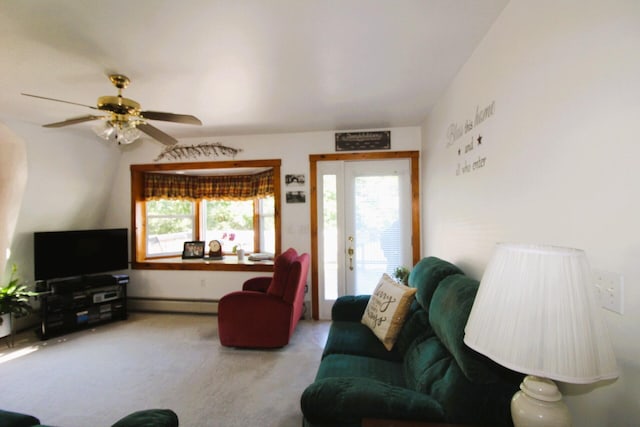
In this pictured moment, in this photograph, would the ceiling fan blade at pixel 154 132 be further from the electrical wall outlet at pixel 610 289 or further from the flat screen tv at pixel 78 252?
the electrical wall outlet at pixel 610 289

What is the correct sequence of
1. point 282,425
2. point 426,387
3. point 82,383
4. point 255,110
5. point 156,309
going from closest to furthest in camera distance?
1. point 426,387
2. point 282,425
3. point 82,383
4. point 255,110
5. point 156,309

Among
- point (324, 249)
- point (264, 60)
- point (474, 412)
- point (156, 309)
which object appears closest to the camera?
point (474, 412)

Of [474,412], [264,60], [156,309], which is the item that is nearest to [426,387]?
[474,412]

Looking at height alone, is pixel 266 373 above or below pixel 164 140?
below

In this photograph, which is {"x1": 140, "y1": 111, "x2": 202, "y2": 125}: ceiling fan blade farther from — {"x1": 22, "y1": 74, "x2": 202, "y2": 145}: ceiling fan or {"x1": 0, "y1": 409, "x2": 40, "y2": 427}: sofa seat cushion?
{"x1": 0, "y1": 409, "x2": 40, "y2": 427}: sofa seat cushion

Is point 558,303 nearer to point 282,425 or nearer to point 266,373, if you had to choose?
point 282,425

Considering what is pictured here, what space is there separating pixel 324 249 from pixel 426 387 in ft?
7.78

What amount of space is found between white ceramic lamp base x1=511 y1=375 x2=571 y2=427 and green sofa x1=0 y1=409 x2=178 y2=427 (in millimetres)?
1271

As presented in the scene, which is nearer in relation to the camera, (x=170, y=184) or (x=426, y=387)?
(x=426, y=387)

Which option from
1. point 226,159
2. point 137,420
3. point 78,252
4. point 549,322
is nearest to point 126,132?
point 226,159

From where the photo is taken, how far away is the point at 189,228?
458cm

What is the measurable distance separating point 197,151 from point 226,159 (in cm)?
44

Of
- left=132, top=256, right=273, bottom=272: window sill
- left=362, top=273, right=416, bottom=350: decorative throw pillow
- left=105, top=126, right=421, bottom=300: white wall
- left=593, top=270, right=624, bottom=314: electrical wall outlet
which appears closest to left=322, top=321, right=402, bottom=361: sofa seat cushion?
left=362, top=273, right=416, bottom=350: decorative throw pillow

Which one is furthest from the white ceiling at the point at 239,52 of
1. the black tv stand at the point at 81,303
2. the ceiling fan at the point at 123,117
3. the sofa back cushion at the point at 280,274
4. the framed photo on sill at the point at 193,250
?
the framed photo on sill at the point at 193,250
